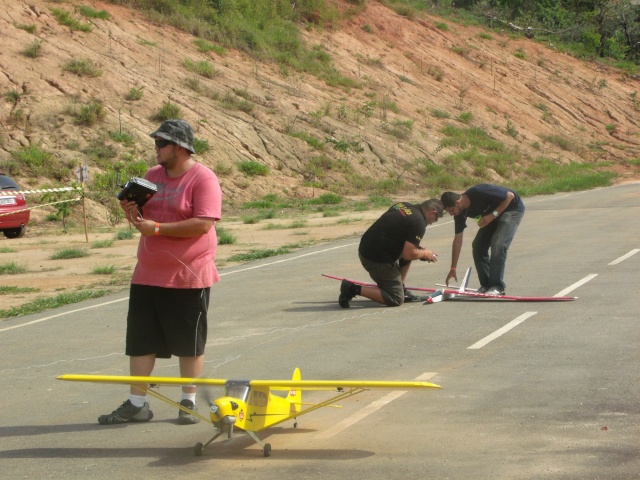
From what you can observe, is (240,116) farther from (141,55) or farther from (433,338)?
(433,338)

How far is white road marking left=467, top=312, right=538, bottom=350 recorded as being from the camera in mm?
9969

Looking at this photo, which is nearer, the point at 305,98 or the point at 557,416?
the point at 557,416

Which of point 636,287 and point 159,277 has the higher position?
point 159,277

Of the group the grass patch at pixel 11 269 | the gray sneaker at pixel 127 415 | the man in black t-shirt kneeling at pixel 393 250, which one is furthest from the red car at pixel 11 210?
the gray sneaker at pixel 127 415

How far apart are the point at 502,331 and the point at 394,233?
214cm

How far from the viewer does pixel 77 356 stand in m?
10.2

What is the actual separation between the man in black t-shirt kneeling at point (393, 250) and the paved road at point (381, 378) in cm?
23

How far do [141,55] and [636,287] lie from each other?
90.1ft

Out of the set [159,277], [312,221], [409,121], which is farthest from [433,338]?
[409,121]

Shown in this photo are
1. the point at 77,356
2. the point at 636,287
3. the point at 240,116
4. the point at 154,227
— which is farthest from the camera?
the point at 240,116

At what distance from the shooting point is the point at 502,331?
35.1 feet

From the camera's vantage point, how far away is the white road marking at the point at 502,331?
997cm

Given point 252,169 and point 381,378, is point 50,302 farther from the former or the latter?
point 252,169

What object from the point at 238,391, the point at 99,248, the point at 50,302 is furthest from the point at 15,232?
the point at 238,391
